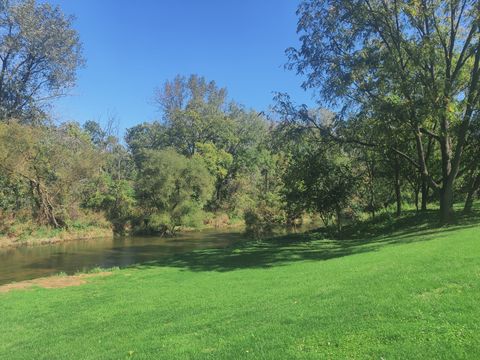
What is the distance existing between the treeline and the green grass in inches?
358

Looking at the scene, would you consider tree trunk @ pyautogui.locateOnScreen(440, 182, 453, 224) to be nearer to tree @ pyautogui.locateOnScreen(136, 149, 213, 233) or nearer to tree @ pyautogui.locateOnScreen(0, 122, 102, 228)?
tree @ pyautogui.locateOnScreen(136, 149, 213, 233)

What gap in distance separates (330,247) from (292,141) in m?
6.45

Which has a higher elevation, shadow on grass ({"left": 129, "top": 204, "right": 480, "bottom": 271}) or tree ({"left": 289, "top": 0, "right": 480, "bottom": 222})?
tree ({"left": 289, "top": 0, "right": 480, "bottom": 222})

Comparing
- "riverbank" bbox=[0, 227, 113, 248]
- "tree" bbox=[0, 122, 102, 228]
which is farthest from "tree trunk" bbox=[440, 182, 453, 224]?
"tree" bbox=[0, 122, 102, 228]

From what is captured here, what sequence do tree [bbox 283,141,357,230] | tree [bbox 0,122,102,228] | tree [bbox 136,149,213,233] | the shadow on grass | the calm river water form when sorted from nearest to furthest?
the shadow on grass → the calm river water → tree [bbox 283,141,357,230] → tree [bbox 0,122,102,228] → tree [bbox 136,149,213,233]

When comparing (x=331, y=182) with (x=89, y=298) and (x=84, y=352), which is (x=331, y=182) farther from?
(x=84, y=352)

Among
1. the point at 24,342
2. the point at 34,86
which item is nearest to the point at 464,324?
the point at 24,342

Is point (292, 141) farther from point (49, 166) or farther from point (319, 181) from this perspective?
point (49, 166)

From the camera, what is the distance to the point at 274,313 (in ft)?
30.2

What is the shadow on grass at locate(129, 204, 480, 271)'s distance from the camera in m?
19.7

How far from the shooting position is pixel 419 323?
6820 millimetres

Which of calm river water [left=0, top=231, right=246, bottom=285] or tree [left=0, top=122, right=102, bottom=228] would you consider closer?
calm river water [left=0, top=231, right=246, bottom=285]

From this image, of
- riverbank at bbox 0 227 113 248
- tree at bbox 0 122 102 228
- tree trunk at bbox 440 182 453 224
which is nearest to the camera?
tree trunk at bbox 440 182 453 224

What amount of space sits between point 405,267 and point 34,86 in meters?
46.1
